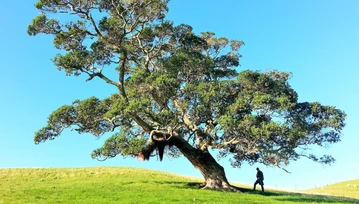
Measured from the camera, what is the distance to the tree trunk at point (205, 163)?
26.2 metres

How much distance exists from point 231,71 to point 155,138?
26.7ft

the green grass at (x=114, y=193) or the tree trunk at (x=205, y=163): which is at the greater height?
the tree trunk at (x=205, y=163)

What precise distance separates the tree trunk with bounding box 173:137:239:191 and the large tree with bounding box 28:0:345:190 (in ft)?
0.23

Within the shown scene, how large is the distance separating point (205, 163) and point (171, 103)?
4812 millimetres

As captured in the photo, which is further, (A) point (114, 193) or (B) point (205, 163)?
(B) point (205, 163)

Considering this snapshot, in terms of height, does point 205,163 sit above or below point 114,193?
above

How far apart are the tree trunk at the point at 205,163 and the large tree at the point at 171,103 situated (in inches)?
2.8

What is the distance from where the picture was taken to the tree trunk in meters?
26.2

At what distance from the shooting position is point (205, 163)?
26.4 metres

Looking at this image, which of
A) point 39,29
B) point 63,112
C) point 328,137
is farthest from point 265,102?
point 39,29

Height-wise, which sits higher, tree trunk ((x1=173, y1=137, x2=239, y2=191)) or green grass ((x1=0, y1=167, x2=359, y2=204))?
tree trunk ((x1=173, y1=137, x2=239, y2=191))

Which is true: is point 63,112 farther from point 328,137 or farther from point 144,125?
point 328,137

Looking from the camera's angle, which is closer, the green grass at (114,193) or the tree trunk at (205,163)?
the green grass at (114,193)

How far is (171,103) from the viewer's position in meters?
26.6
